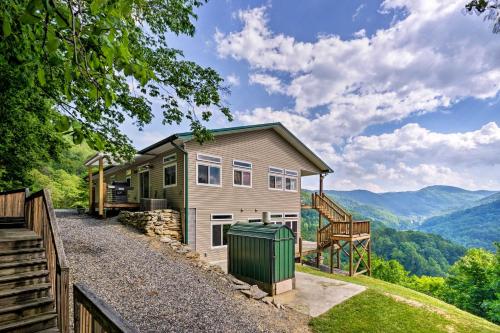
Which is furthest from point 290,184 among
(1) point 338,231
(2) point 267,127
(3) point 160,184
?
(3) point 160,184

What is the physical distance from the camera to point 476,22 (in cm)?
328

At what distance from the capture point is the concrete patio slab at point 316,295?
24.2 ft

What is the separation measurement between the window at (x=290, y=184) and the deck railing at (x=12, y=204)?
1286 cm

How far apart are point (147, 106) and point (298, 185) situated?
11962mm

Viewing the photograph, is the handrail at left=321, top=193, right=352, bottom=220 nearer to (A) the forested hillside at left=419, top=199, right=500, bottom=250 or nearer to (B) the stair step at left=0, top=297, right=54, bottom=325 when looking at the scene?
(B) the stair step at left=0, top=297, right=54, bottom=325

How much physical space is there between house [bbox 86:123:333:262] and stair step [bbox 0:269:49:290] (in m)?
6.96

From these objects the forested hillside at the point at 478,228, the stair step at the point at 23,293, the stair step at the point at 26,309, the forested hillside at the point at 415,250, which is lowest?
the forested hillside at the point at 478,228

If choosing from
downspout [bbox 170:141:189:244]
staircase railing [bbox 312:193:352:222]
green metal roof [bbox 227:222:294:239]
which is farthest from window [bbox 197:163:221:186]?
staircase railing [bbox 312:193:352:222]

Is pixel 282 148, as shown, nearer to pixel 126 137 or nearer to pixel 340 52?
pixel 340 52

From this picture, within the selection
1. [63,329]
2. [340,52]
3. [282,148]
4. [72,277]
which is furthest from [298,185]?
[63,329]

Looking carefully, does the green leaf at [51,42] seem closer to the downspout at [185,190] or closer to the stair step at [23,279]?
the stair step at [23,279]

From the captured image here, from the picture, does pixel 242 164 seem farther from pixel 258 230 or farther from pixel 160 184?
pixel 258 230

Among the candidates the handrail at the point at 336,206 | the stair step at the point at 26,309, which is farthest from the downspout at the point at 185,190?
the handrail at the point at 336,206

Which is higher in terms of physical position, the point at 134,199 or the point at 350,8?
the point at 350,8
